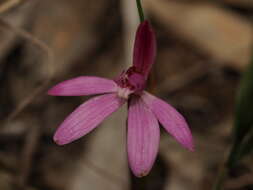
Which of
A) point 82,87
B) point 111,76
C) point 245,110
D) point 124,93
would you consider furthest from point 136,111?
point 111,76

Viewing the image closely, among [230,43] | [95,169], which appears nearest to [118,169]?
[95,169]

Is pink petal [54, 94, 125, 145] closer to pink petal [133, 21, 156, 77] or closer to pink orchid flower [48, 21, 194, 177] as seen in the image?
pink orchid flower [48, 21, 194, 177]

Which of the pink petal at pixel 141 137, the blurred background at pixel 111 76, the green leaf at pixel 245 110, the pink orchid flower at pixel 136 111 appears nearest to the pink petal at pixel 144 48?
the pink orchid flower at pixel 136 111

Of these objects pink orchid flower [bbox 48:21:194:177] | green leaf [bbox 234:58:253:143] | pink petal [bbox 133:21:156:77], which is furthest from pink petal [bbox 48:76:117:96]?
green leaf [bbox 234:58:253:143]

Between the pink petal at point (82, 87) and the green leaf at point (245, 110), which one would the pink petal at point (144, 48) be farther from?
the green leaf at point (245, 110)

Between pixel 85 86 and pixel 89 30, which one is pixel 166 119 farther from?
pixel 89 30

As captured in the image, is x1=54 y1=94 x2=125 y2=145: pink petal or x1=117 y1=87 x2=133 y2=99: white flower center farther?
x1=117 y1=87 x2=133 y2=99: white flower center

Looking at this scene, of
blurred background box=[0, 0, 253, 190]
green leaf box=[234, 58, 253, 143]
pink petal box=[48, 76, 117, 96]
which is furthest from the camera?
blurred background box=[0, 0, 253, 190]
